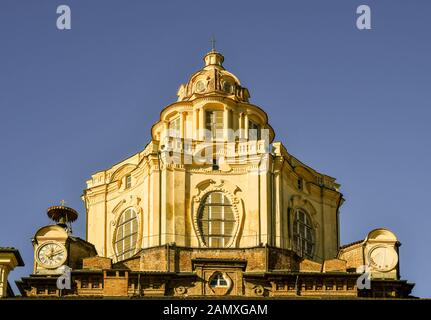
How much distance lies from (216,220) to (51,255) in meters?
12.2

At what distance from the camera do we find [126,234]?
112062 mm

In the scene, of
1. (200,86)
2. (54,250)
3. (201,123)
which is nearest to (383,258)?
(201,123)

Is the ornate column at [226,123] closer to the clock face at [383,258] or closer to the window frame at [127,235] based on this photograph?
the window frame at [127,235]

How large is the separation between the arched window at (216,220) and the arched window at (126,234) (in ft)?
18.1

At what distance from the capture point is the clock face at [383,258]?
10588cm

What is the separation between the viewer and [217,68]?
391ft

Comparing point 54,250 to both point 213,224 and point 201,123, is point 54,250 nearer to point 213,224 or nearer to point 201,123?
point 213,224
